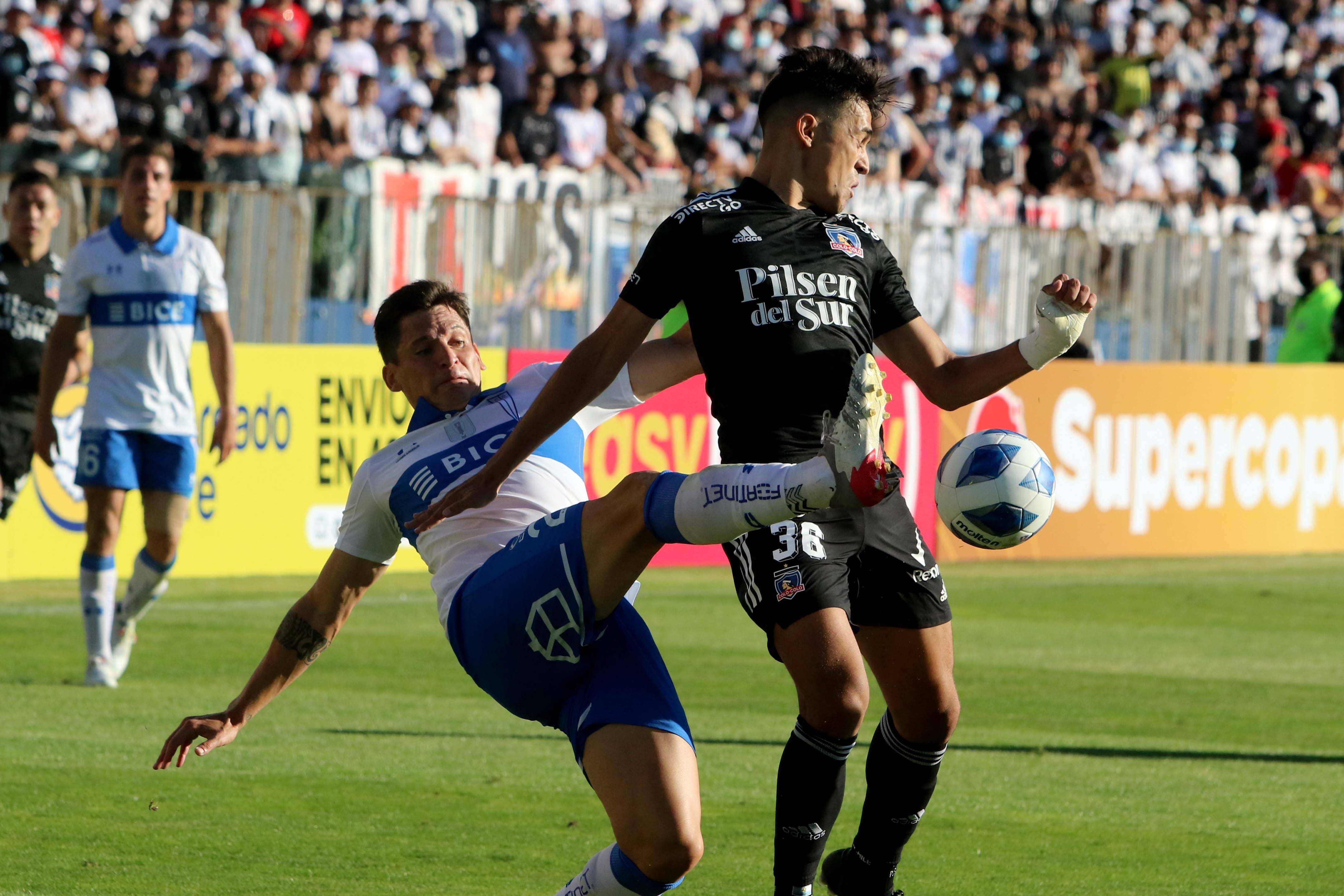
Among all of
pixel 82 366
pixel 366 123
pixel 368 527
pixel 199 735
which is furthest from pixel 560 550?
pixel 366 123

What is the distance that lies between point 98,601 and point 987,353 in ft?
17.7

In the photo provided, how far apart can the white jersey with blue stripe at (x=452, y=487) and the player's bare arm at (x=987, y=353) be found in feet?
3.54

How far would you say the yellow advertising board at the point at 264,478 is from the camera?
41.3ft

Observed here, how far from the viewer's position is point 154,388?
9172 millimetres

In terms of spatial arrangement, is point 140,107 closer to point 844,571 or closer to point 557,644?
point 844,571

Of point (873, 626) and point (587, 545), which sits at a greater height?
point (587, 545)

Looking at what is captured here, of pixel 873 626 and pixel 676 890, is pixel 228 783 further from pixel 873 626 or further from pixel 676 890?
pixel 873 626

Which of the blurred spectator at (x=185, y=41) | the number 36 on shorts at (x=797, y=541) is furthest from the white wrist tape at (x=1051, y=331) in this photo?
the blurred spectator at (x=185, y=41)

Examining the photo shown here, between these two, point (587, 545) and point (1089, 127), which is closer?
point (587, 545)

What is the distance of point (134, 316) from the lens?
9.18 metres

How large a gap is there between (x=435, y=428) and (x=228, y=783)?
284cm

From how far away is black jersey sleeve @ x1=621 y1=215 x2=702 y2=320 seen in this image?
4.80 m

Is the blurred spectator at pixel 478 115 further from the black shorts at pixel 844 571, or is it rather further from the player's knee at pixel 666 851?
the player's knee at pixel 666 851

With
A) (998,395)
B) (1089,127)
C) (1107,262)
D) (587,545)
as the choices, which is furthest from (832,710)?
(1089,127)
